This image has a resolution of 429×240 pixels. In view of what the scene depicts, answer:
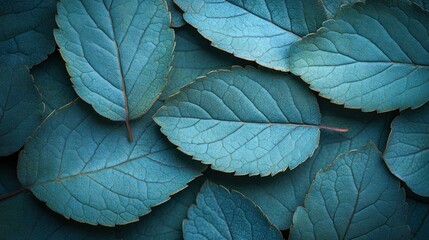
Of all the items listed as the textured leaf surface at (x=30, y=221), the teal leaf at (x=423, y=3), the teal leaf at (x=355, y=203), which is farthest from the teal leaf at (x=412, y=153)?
the textured leaf surface at (x=30, y=221)

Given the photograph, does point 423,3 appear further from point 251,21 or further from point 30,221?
point 30,221

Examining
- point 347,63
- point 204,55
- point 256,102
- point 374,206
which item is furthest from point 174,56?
point 374,206

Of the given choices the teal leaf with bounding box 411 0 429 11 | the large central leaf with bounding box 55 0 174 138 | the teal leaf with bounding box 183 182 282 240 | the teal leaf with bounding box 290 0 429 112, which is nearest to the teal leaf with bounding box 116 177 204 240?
the teal leaf with bounding box 183 182 282 240

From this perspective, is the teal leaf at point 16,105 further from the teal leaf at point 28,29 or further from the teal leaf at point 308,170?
the teal leaf at point 308,170

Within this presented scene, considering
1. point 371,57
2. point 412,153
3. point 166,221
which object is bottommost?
point 166,221

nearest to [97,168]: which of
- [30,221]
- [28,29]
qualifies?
[30,221]

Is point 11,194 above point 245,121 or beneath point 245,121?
beneath
